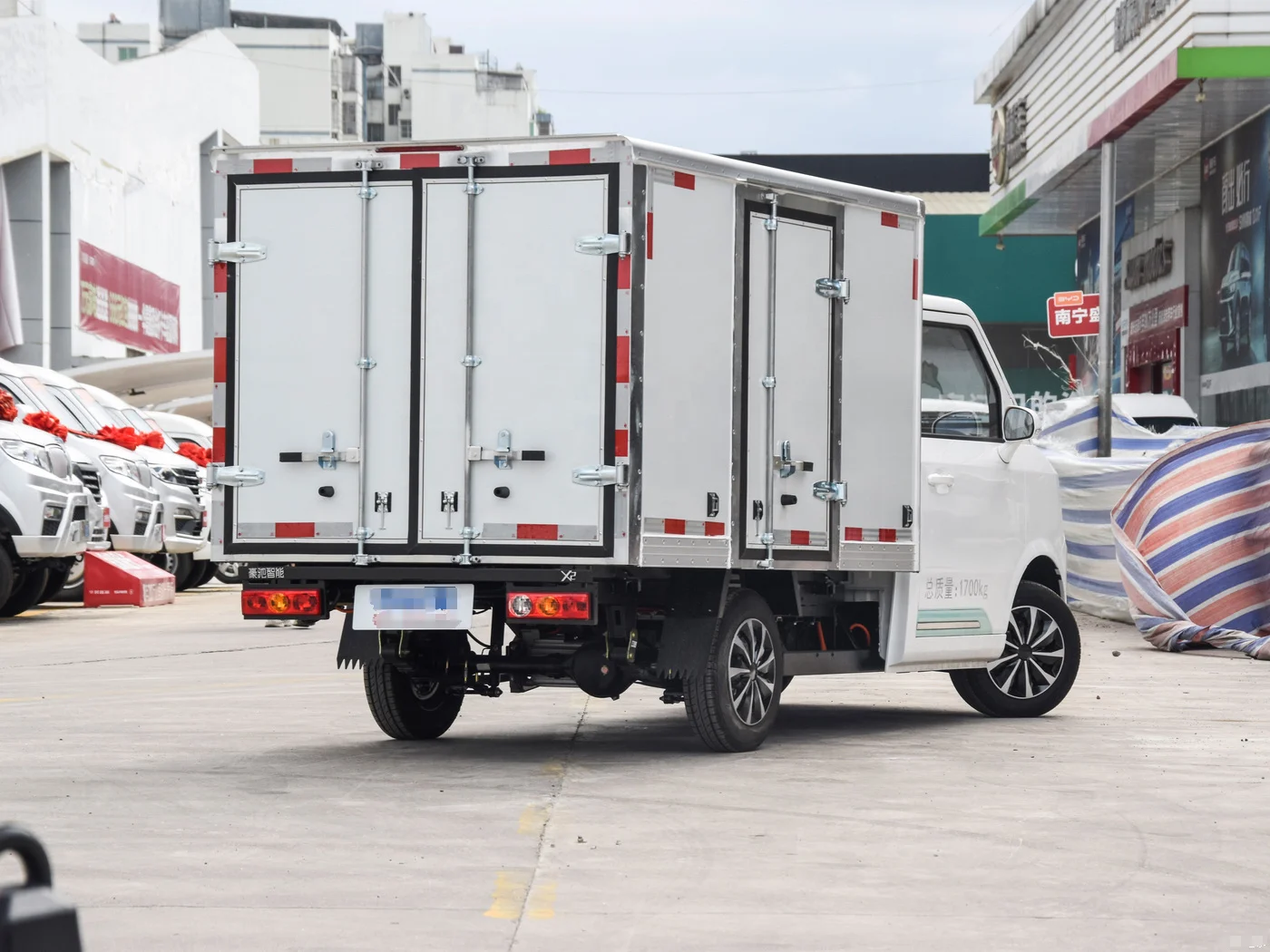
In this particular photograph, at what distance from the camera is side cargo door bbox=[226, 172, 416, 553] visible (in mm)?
9188

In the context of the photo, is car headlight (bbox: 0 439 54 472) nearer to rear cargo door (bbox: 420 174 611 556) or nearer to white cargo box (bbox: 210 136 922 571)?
white cargo box (bbox: 210 136 922 571)

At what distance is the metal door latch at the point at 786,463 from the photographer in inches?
382

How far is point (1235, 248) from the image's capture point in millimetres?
31438

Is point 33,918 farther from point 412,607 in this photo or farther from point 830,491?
point 830,491

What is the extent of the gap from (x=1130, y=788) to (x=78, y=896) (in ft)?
14.7

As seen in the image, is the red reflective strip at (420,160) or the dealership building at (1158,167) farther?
the dealership building at (1158,167)

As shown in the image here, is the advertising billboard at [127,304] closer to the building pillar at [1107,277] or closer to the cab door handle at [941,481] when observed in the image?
the building pillar at [1107,277]

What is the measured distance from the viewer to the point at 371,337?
9234 millimetres

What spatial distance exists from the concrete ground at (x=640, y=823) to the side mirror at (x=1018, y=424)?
62.4 inches

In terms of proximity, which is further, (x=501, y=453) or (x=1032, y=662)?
(x=1032, y=662)

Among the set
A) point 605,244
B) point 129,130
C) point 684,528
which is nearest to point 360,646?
point 684,528

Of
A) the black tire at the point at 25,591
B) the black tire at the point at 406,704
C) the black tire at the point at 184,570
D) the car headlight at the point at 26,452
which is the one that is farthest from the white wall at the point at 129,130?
the black tire at the point at 406,704

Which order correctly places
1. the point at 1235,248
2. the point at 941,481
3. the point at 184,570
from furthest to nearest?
the point at 1235,248 < the point at 184,570 < the point at 941,481

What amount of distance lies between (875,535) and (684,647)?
1436 millimetres
